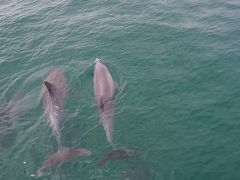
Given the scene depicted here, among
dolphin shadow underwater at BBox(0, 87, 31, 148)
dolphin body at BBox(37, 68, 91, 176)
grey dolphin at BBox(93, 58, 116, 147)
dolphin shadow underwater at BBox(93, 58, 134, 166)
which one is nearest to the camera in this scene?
dolphin shadow underwater at BBox(93, 58, 134, 166)

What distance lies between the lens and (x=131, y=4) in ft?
119

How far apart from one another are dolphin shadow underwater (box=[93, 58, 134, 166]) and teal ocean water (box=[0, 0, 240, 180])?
1.11 ft

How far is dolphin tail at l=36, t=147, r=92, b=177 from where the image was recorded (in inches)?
763

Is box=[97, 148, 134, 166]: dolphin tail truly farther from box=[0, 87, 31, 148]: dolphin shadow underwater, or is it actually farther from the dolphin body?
box=[0, 87, 31, 148]: dolphin shadow underwater

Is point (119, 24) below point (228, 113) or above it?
above

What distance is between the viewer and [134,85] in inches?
975

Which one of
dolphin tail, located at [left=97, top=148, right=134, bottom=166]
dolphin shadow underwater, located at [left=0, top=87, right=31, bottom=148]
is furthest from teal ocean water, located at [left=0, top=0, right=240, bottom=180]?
dolphin tail, located at [left=97, top=148, right=134, bottom=166]

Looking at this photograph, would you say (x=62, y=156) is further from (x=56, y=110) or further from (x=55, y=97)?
(x=55, y=97)

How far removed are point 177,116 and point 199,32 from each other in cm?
1078

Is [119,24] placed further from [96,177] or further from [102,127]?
[96,177]

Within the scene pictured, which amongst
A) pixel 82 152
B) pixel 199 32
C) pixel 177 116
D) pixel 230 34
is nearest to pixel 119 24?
pixel 199 32

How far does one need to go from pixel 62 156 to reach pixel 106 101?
5.12 m

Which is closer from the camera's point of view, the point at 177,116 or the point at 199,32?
the point at 177,116

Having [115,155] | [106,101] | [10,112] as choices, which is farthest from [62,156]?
[10,112]
